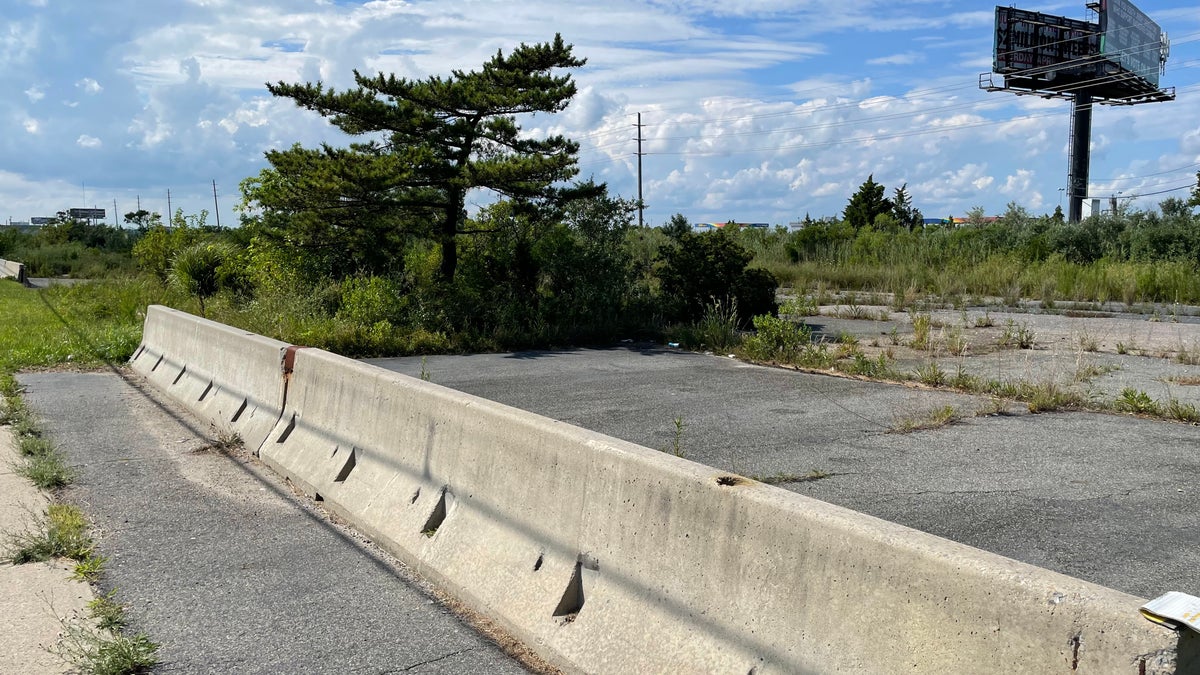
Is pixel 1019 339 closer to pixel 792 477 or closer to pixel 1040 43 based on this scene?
pixel 792 477

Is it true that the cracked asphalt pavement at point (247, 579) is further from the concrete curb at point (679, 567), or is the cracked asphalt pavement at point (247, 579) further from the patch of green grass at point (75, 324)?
the patch of green grass at point (75, 324)

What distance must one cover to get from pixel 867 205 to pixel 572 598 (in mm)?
68141

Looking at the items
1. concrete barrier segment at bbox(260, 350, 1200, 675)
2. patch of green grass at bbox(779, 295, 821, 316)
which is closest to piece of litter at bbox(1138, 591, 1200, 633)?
→ concrete barrier segment at bbox(260, 350, 1200, 675)

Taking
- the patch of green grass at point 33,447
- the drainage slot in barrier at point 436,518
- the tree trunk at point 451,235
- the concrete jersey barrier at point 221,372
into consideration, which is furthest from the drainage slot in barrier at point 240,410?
the tree trunk at point 451,235

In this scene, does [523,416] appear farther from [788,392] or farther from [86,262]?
[86,262]

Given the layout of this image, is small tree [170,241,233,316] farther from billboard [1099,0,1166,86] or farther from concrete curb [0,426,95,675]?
billboard [1099,0,1166,86]

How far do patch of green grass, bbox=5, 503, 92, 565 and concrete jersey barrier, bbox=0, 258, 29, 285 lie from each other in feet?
128

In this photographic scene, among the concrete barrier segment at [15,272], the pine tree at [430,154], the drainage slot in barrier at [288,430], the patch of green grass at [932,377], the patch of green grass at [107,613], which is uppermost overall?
the pine tree at [430,154]

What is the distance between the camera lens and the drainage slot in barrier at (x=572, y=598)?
4.45 metres

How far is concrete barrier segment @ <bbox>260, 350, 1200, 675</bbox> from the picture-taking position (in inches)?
109

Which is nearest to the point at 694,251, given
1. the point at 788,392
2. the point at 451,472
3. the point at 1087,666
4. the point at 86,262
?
the point at 788,392

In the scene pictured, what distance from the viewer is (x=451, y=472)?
5691mm

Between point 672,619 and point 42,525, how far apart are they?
4511mm

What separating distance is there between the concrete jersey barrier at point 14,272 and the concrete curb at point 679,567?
40.8m
